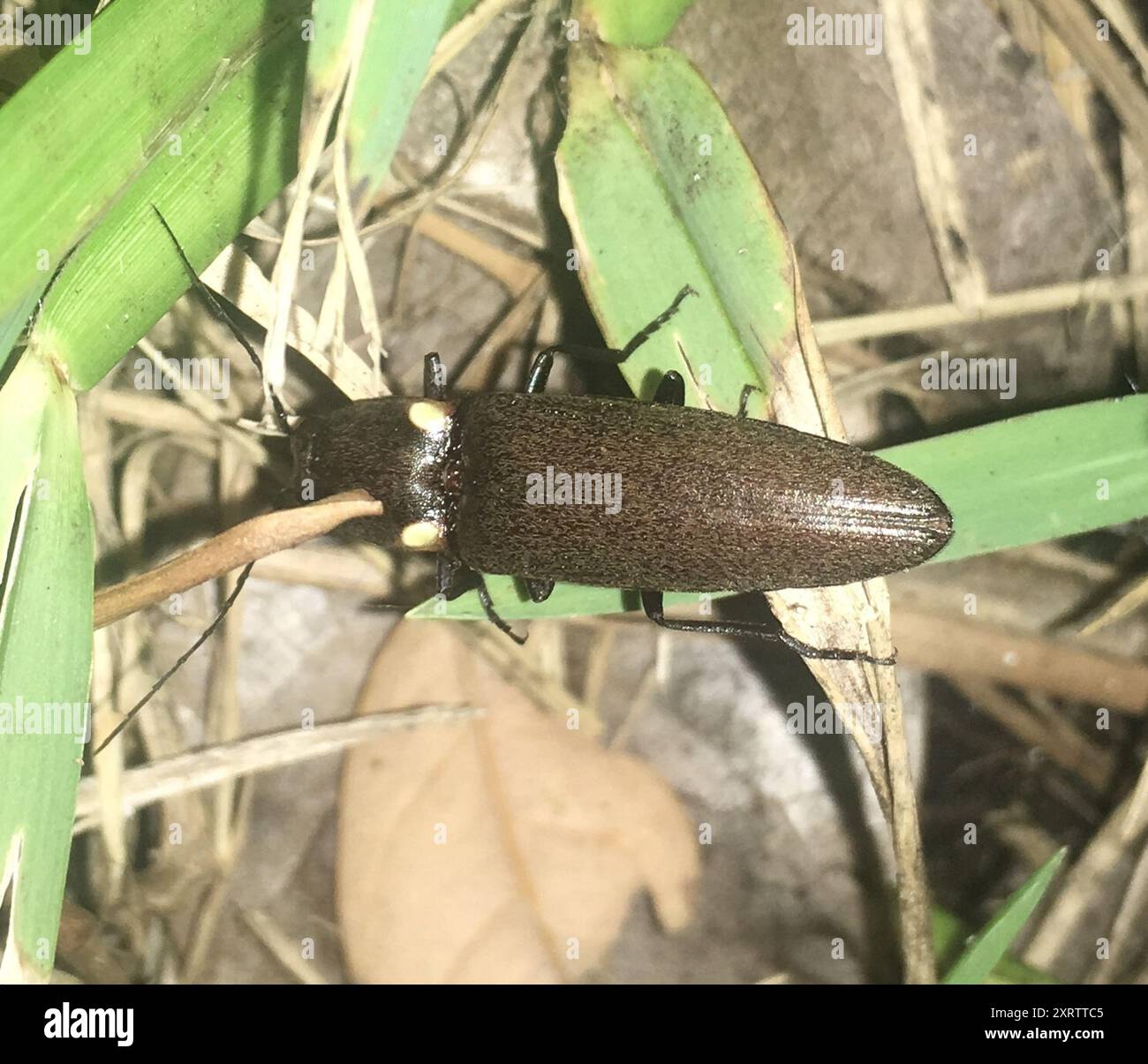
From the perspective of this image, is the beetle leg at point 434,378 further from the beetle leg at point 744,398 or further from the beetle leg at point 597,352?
the beetle leg at point 744,398

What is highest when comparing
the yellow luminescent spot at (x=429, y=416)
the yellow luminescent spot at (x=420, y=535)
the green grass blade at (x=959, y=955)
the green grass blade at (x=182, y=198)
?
the green grass blade at (x=182, y=198)

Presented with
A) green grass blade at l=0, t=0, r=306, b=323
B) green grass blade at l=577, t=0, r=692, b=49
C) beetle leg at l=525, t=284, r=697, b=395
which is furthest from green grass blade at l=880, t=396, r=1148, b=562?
green grass blade at l=0, t=0, r=306, b=323

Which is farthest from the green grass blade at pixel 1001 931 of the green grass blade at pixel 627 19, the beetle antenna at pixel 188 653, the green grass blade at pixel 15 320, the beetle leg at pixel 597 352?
the green grass blade at pixel 15 320

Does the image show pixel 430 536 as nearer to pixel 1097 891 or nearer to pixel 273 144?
pixel 273 144

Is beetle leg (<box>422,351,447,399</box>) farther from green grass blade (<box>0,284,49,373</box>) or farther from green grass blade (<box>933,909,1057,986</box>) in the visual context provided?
green grass blade (<box>933,909,1057,986</box>)

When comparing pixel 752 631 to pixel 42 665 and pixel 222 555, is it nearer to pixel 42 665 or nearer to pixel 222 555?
pixel 222 555
